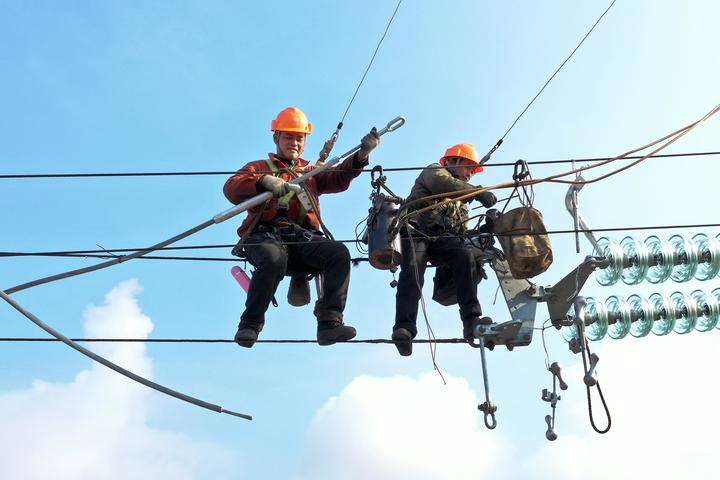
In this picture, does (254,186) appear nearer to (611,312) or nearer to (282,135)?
(282,135)

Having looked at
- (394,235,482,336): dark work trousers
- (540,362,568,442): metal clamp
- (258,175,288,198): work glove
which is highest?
(258,175,288,198): work glove

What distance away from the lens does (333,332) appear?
23.7ft

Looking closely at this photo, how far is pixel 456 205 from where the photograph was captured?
8.07 meters

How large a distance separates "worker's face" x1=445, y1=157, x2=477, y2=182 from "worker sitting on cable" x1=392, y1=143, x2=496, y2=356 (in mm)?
139

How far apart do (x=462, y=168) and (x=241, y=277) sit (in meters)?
1.93

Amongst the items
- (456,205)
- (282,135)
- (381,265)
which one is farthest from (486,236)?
(282,135)

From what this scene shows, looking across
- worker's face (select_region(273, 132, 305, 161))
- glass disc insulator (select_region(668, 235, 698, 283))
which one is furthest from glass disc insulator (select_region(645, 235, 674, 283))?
worker's face (select_region(273, 132, 305, 161))

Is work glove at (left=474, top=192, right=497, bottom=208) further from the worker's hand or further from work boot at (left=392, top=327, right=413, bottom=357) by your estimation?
work boot at (left=392, top=327, right=413, bottom=357)

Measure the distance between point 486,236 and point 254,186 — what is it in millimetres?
1774

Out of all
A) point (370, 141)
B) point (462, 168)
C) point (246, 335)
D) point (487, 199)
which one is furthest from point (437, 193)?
point (246, 335)

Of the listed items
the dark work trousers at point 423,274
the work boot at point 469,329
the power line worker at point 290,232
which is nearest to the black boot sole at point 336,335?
the power line worker at point 290,232

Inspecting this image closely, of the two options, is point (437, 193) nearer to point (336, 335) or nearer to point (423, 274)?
point (423, 274)

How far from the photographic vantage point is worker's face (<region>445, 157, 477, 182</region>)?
835 cm

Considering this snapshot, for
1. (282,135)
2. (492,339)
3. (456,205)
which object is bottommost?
(492,339)
